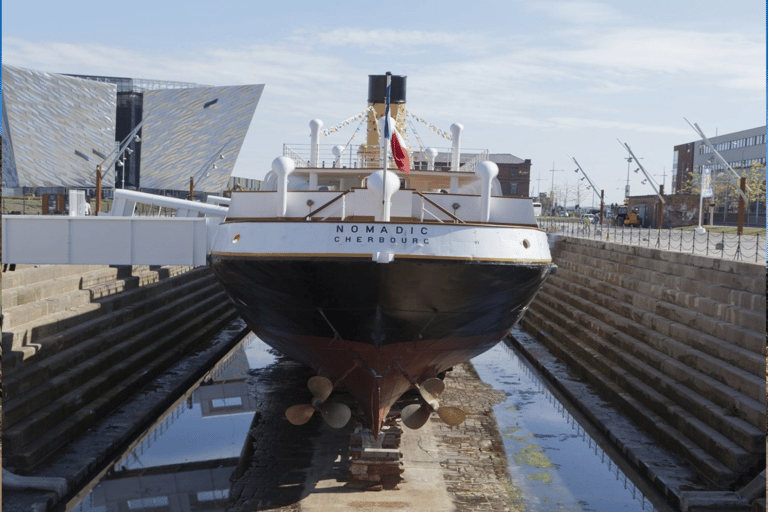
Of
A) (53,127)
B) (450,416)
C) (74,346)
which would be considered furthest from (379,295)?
(53,127)

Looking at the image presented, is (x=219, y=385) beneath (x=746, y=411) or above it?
beneath

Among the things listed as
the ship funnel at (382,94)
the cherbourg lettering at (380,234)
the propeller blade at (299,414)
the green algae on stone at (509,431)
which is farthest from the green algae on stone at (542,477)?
the ship funnel at (382,94)

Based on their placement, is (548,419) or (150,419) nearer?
(150,419)

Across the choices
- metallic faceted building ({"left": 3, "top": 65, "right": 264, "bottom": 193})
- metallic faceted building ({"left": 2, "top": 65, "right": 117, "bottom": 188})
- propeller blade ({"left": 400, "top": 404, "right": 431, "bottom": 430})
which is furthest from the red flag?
metallic faceted building ({"left": 2, "top": 65, "right": 117, "bottom": 188})

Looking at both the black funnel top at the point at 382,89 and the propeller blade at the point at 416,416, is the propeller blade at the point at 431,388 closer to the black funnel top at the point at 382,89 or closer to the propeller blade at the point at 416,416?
the propeller blade at the point at 416,416

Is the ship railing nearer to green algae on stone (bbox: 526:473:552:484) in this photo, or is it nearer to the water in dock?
the water in dock

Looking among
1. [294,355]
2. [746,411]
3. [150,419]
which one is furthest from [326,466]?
[746,411]

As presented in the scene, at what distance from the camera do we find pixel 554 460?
1494 cm

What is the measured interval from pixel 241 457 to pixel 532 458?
5712 millimetres

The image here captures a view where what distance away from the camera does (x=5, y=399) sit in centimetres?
1258

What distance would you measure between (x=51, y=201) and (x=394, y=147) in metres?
75.5

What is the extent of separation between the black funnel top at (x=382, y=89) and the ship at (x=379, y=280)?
816 centimetres

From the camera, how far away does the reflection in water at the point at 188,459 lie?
41.5 feet

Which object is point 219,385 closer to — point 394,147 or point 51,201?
point 394,147
